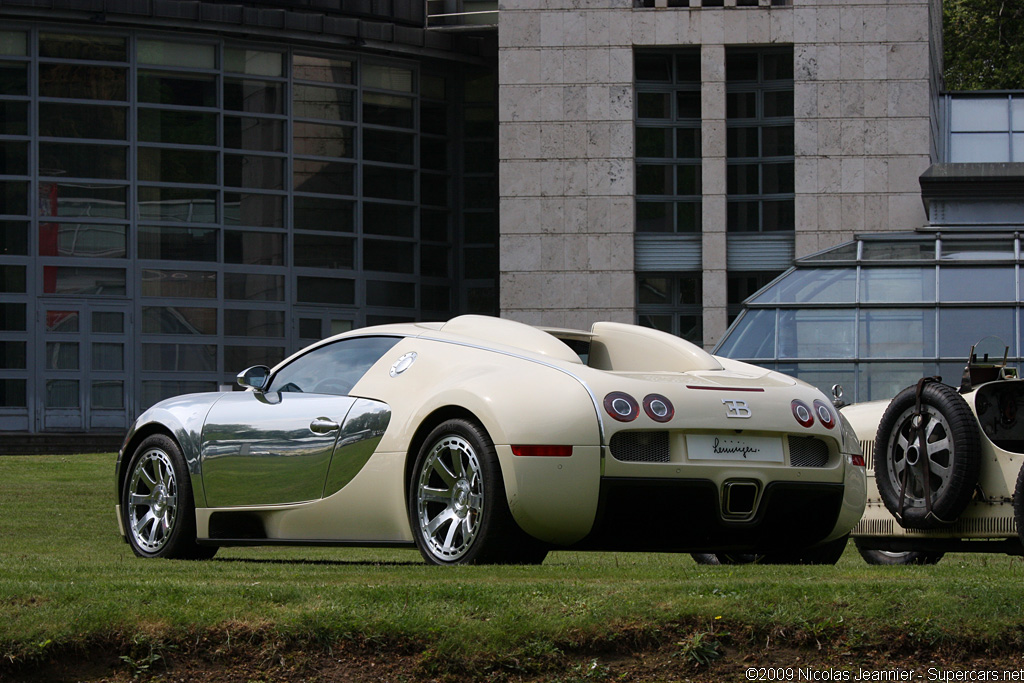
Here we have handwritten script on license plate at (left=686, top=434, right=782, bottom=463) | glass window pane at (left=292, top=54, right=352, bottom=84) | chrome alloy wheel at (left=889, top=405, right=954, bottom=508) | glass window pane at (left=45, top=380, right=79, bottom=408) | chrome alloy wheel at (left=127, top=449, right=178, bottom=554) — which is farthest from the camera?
glass window pane at (left=292, top=54, right=352, bottom=84)

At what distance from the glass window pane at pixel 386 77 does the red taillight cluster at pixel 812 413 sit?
26724 millimetres

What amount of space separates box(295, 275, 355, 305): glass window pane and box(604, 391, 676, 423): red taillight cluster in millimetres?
26139

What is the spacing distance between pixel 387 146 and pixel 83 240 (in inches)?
269

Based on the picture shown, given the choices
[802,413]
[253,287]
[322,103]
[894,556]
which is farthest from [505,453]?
[322,103]

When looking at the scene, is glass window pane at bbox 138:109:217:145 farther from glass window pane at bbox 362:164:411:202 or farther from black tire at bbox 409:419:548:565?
black tire at bbox 409:419:548:565

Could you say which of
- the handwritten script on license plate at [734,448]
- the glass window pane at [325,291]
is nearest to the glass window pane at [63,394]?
the glass window pane at [325,291]

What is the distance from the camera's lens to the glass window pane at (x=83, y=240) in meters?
31.0

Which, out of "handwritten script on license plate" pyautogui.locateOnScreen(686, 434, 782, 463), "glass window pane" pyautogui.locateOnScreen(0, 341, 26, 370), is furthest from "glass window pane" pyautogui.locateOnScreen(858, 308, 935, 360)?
"glass window pane" pyautogui.locateOnScreen(0, 341, 26, 370)

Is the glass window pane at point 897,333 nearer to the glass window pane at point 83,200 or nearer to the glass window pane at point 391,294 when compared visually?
the glass window pane at point 391,294

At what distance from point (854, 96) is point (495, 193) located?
27.6ft

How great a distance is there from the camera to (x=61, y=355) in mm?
31172

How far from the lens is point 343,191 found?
109 feet

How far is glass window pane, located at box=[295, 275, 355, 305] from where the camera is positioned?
32906mm

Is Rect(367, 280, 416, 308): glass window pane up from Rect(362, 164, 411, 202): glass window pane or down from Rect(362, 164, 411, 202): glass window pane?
down
